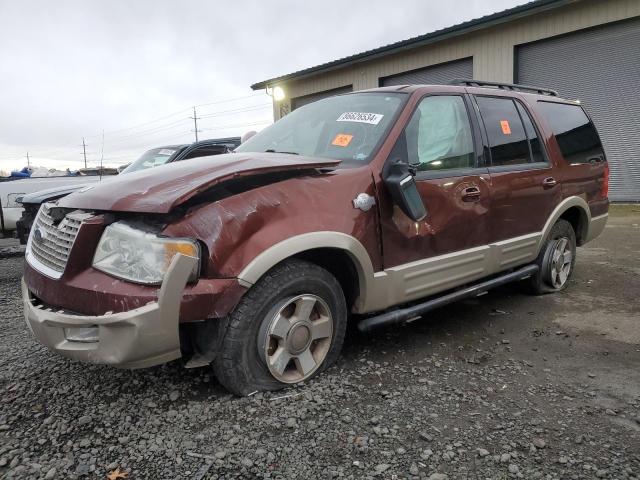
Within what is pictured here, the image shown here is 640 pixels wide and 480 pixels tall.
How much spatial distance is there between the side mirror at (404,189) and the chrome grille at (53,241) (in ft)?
5.36

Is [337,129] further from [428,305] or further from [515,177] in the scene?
[515,177]

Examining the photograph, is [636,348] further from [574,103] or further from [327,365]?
[574,103]

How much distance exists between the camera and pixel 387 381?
2902 millimetres

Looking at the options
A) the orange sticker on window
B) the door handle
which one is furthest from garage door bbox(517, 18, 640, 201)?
the orange sticker on window

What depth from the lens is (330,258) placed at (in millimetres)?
2971

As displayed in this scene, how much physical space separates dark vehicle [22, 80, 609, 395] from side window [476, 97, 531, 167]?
0.7 inches

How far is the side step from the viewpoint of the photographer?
302 centimetres

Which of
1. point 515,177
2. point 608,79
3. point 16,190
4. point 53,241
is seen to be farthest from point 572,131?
point 608,79

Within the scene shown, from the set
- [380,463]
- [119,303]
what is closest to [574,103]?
[380,463]

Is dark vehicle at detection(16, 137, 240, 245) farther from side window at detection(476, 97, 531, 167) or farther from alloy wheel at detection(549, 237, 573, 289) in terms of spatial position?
alloy wheel at detection(549, 237, 573, 289)

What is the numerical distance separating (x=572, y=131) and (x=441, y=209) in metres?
2.40

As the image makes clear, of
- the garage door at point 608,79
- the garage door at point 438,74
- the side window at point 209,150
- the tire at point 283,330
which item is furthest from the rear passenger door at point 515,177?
the garage door at point 438,74

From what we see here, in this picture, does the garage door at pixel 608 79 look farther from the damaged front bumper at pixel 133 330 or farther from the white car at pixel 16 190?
the damaged front bumper at pixel 133 330

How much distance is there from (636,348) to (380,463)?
7.58 ft
